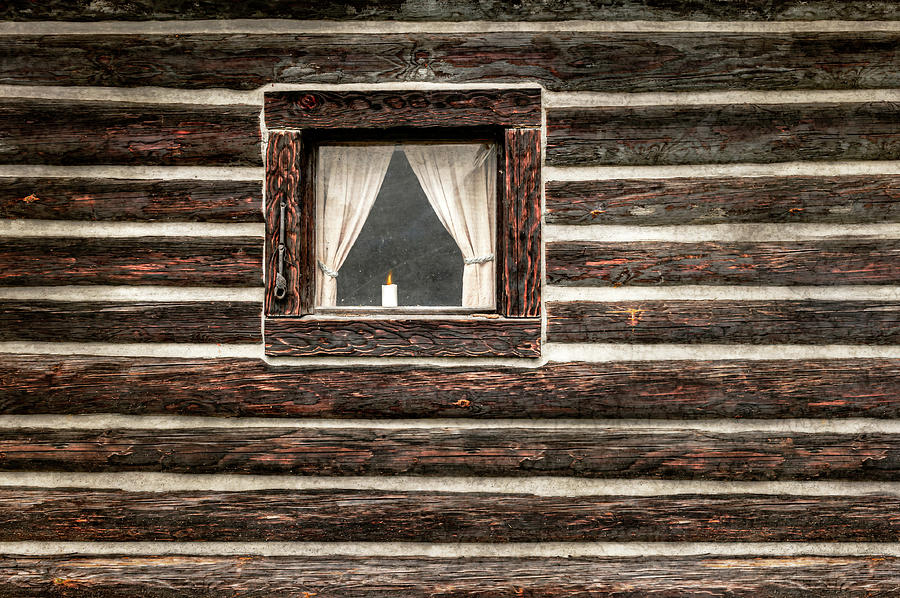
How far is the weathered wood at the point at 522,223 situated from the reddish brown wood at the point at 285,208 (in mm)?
1007

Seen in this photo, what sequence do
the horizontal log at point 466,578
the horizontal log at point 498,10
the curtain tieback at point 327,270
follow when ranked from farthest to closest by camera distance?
the curtain tieback at point 327,270
the horizontal log at point 498,10
the horizontal log at point 466,578

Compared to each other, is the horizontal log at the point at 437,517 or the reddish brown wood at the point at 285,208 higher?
the reddish brown wood at the point at 285,208

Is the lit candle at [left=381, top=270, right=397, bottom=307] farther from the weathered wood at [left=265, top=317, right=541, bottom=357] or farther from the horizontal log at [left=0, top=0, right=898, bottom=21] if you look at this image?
the horizontal log at [left=0, top=0, right=898, bottom=21]

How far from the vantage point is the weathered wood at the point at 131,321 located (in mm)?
2482

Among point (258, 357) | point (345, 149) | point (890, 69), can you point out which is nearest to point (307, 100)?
point (345, 149)

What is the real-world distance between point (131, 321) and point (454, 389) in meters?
1.60

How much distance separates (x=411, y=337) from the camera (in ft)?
8.00

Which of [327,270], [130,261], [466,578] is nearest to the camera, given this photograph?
[466,578]

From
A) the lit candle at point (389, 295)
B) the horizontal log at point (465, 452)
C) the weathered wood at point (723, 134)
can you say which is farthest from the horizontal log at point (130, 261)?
the weathered wood at point (723, 134)

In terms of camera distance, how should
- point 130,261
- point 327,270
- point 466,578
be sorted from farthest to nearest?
1. point 327,270
2. point 130,261
3. point 466,578

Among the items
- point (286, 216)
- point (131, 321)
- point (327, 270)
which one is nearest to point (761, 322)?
point (327, 270)

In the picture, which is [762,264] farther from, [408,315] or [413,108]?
[413,108]

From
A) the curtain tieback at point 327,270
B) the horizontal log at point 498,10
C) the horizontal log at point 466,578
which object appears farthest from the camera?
the curtain tieback at point 327,270

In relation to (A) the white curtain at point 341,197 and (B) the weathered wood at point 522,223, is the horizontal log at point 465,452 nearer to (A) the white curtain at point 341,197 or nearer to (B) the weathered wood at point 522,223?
(B) the weathered wood at point 522,223
